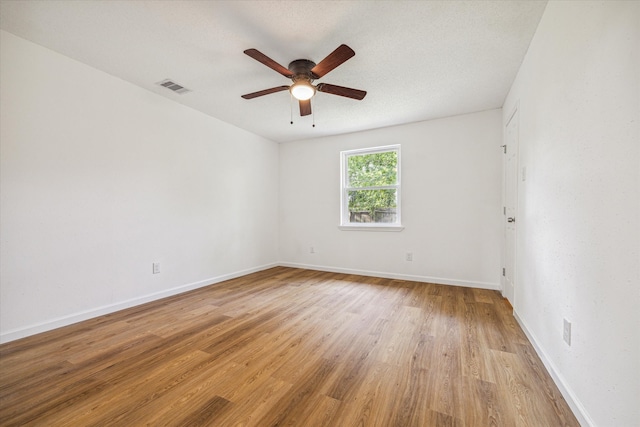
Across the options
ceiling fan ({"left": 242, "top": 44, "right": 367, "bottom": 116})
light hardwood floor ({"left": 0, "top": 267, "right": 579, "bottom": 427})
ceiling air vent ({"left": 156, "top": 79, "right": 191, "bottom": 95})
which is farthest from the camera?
ceiling air vent ({"left": 156, "top": 79, "right": 191, "bottom": 95})

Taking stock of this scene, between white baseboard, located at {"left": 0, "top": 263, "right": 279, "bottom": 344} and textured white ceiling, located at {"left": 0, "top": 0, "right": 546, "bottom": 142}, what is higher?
textured white ceiling, located at {"left": 0, "top": 0, "right": 546, "bottom": 142}

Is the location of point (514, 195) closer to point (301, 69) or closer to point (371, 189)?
point (371, 189)

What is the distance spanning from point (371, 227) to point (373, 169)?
1.00 m

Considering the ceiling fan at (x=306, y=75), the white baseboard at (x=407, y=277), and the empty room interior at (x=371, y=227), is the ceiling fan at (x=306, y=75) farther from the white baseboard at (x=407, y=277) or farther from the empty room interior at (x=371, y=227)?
the white baseboard at (x=407, y=277)

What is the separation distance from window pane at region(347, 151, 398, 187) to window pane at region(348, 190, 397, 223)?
0.16m

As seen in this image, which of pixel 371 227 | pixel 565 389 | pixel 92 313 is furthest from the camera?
pixel 371 227

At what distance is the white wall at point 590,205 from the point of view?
969mm

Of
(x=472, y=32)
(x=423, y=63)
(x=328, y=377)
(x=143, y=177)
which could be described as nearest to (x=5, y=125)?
(x=143, y=177)

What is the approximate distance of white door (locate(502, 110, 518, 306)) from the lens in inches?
107

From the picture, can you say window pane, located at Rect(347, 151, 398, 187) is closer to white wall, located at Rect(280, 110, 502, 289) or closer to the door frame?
white wall, located at Rect(280, 110, 502, 289)

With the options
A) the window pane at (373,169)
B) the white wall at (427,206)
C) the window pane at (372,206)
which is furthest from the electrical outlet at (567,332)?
the window pane at (373,169)

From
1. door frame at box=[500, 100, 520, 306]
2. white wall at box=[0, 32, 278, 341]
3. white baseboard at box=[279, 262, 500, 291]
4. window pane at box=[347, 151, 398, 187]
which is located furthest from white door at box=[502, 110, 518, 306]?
white wall at box=[0, 32, 278, 341]

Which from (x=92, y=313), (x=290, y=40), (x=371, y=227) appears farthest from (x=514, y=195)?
(x=92, y=313)

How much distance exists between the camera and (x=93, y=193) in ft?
8.57
